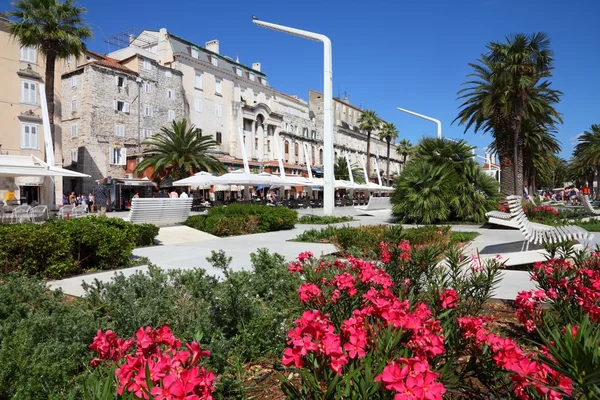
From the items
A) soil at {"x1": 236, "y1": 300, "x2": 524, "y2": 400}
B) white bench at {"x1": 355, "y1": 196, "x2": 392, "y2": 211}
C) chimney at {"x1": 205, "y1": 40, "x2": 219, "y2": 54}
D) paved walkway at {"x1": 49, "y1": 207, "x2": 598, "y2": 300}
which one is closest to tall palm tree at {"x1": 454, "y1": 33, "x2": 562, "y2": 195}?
white bench at {"x1": 355, "y1": 196, "x2": 392, "y2": 211}

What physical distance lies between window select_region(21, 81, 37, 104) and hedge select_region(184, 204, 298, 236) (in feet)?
82.1

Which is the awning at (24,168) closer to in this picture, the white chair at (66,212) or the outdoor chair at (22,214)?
the outdoor chair at (22,214)

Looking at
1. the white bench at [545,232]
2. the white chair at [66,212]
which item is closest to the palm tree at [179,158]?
the white chair at [66,212]

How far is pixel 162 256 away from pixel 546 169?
4648 centimetres

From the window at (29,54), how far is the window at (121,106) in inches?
287

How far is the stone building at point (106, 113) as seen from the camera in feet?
119

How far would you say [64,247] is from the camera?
21.6 ft

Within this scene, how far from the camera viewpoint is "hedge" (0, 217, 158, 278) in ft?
19.9

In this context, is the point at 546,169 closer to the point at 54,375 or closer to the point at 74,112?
the point at 74,112

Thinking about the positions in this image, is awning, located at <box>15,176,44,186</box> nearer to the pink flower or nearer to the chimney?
the chimney

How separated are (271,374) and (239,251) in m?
6.46

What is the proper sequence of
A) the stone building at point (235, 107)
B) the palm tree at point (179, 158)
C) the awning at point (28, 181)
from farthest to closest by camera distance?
the stone building at point (235, 107) → the palm tree at point (179, 158) → the awning at point (28, 181)

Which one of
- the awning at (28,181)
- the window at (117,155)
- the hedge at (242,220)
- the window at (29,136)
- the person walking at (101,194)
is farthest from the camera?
→ the window at (117,155)

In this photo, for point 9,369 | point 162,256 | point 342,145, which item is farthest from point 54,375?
point 342,145
